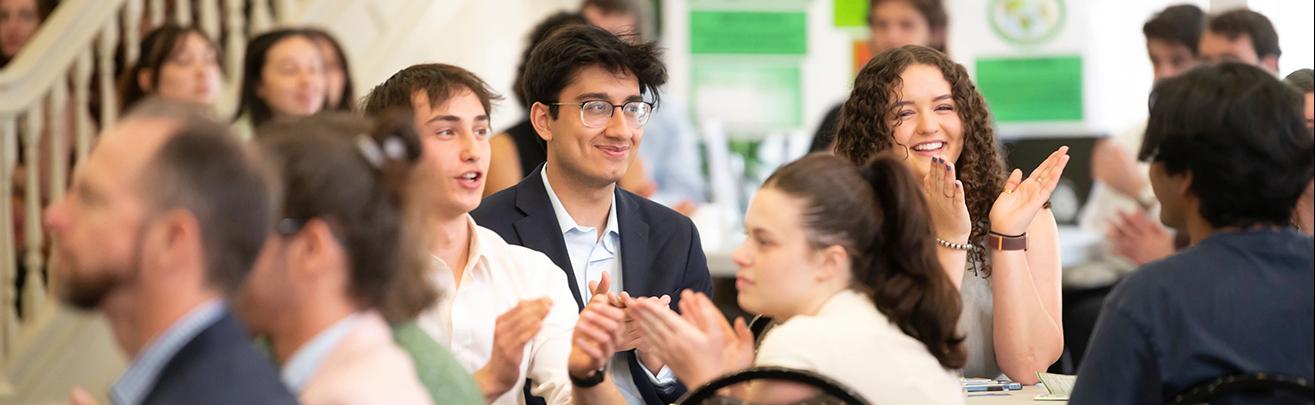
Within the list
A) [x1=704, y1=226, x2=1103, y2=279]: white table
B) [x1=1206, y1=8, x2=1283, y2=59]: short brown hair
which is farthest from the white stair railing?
[x1=1206, y1=8, x2=1283, y2=59]: short brown hair

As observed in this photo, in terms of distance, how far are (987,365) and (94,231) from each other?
199 centimetres

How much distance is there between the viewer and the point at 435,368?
1771 mm

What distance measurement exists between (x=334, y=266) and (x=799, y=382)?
0.53 meters

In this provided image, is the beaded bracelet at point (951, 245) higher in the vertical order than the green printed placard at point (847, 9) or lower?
higher

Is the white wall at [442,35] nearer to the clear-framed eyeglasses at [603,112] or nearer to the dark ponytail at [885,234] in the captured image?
the clear-framed eyeglasses at [603,112]

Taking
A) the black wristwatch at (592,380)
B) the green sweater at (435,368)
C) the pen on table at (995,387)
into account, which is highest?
the green sweater at (435,368)

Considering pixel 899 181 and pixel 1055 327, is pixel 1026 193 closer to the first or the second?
pixel 1055 327

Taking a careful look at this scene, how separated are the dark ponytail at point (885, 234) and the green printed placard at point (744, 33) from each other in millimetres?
5404

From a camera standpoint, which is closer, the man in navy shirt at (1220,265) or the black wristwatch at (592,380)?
the man in navy shirt at (1220,265)

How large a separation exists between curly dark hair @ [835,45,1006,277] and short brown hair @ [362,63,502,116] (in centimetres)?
75

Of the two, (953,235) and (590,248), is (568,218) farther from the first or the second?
(953,235)

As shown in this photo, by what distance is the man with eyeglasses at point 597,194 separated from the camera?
3.11 m

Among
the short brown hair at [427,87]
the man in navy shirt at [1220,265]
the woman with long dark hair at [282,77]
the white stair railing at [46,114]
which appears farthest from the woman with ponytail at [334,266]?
the white stair railing at [46,114]

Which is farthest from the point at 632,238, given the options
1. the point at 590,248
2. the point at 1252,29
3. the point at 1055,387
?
the point at 1252,29
